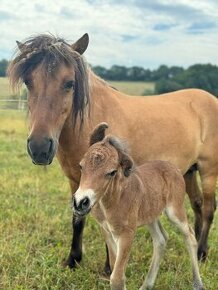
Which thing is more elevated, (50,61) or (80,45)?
(80,45)

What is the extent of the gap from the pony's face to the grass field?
0.79 meters

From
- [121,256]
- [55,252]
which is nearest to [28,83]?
[121,256]

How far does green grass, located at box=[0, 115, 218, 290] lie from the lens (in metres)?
4.27

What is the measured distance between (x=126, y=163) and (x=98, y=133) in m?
0.36

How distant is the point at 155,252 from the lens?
430 cm

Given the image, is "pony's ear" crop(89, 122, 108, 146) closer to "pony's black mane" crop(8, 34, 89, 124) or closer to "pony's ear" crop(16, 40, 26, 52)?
"pony's black mane" crop(8, 34, 89, 124)

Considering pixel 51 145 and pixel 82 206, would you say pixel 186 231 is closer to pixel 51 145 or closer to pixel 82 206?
pixel 51 145

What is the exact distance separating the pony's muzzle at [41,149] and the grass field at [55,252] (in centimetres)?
113

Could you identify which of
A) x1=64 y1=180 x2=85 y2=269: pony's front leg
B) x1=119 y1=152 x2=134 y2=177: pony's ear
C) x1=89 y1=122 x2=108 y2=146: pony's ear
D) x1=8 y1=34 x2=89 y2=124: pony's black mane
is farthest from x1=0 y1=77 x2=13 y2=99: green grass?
x1=119 y1=152 x2=134 y2=177: pony's ear

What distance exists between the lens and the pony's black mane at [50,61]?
388 cm

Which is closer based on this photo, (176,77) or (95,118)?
(95,118)

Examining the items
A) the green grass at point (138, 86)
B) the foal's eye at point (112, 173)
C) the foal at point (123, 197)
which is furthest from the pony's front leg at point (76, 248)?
the green grass at point (138, 86)

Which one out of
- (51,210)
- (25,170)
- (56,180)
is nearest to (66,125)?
(51,210)

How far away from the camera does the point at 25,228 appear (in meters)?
5.83
